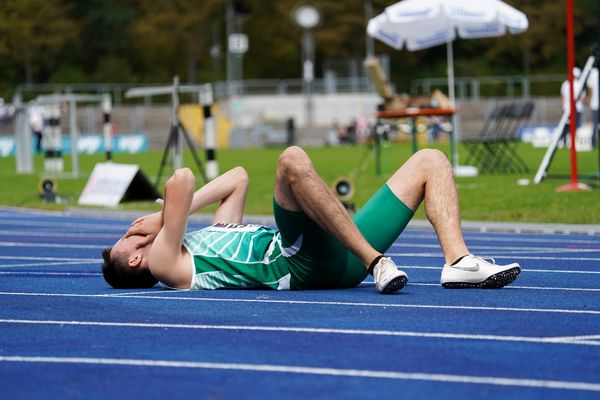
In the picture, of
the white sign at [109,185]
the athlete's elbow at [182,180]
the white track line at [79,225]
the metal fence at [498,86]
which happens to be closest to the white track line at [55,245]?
the white track line at [79,225]

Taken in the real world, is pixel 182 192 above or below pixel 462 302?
above

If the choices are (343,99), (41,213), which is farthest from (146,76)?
(41,213)

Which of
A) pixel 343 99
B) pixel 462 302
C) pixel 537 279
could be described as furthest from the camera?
pixel 343 99

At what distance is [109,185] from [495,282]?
1241cm

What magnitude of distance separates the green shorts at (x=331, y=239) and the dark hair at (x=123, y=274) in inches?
32.8

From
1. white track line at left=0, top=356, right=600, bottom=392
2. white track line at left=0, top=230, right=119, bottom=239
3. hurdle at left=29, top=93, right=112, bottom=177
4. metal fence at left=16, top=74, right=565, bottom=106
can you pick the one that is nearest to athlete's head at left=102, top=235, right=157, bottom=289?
white track line at left=0, top=356, right=600, bottom=392

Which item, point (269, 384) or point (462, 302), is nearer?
point (269, 384)

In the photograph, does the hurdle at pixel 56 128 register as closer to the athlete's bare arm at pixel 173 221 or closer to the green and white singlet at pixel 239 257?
the green and white singlet at pixel 239 257

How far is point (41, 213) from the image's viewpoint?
18.4 metres

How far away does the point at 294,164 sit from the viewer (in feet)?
23.3

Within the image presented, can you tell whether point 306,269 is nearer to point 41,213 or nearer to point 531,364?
point 531,364

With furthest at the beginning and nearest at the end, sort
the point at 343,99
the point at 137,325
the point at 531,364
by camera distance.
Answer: the point at 343,99, the point at 137,325, the point at 531,364

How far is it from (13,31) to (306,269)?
68733 millimetres

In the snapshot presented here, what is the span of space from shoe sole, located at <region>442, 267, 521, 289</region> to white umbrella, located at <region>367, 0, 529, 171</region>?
590 inches
